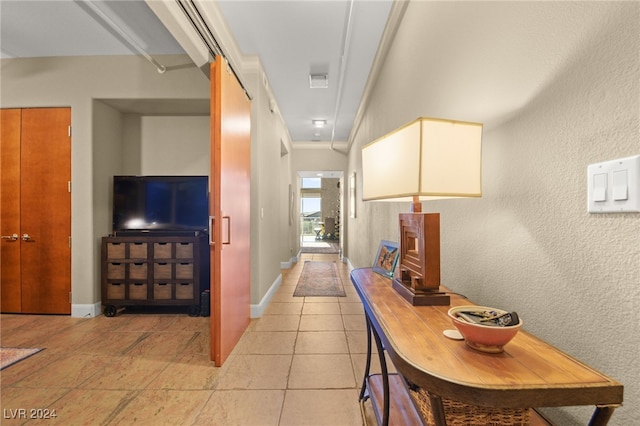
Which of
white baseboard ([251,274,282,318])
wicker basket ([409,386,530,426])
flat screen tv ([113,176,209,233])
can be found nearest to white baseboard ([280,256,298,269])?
white baseboard ([251,274,282,318])

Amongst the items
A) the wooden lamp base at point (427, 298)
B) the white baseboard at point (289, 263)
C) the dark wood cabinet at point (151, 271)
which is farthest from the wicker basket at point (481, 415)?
the white baseboard at point (289, 263)

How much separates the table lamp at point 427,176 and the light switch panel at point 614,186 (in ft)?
1.16

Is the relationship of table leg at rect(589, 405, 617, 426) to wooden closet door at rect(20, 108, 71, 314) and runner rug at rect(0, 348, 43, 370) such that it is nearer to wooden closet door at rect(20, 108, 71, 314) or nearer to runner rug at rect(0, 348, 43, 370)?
runner rug at rect(0, 348, 43, 370)

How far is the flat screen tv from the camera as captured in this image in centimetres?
353

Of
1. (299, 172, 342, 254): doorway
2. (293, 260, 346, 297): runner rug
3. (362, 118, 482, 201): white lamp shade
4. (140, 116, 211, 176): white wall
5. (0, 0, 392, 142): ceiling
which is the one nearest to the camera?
(362, 118, 482, 201): white lamp shade

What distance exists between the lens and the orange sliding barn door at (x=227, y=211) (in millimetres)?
2244

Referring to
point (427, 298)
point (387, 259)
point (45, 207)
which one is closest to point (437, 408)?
point (427, 298)

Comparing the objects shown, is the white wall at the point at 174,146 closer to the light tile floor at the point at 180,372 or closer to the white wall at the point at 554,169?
the light tile floor at the point at 180,372

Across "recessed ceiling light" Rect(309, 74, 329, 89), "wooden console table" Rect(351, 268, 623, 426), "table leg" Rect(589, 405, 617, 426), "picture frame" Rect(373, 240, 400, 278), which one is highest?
"recessed ceiling light" Rect(309, 74, 329, 89)

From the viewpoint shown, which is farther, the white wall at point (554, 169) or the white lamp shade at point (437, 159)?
the white lamp shade at point (437, 159)

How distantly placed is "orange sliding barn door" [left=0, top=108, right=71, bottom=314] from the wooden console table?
405 centimetres

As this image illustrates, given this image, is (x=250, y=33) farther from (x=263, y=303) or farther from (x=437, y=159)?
(x=263, y=303)

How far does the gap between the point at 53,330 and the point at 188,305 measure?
1262mm

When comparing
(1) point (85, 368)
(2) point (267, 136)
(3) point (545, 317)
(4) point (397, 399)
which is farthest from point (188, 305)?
(3) point (545, 317)
